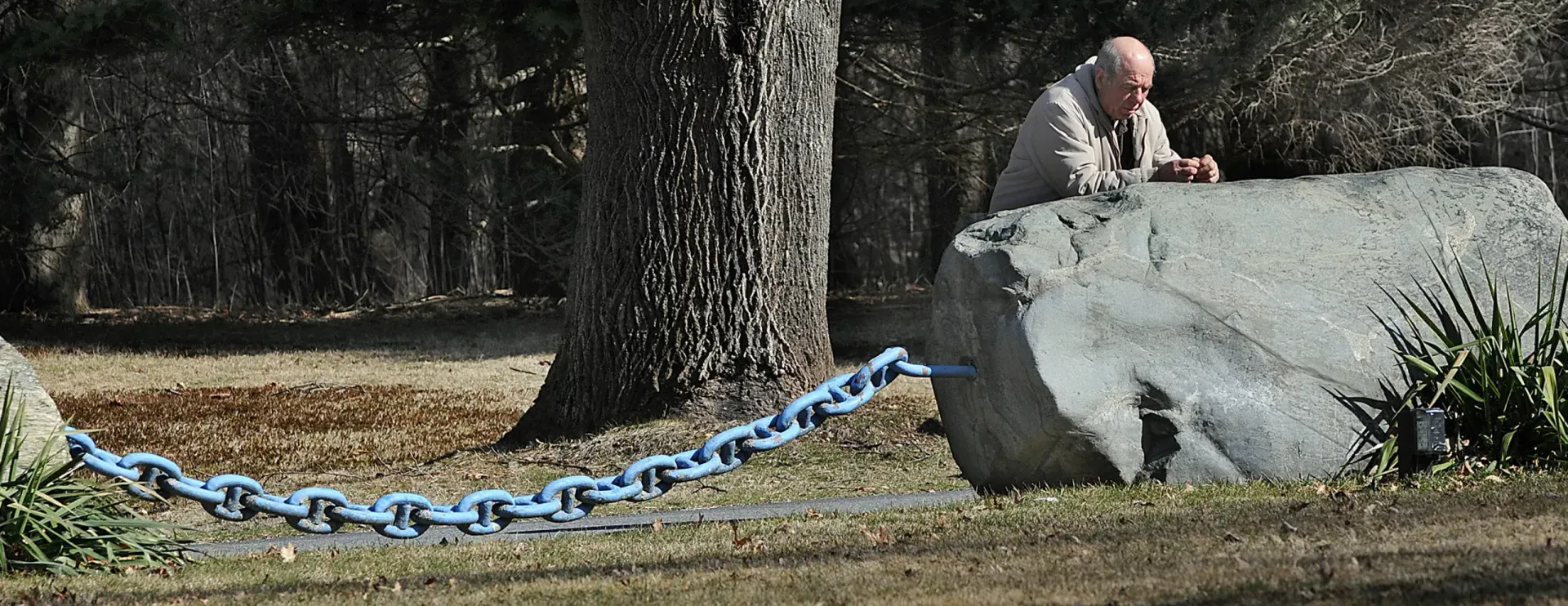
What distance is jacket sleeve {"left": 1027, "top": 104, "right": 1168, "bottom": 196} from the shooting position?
7422 mm

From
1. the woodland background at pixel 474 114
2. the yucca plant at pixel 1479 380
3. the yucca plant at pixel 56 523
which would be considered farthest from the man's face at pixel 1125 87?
the woodland background at pixel 474 114

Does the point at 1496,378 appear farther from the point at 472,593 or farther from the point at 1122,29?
the point at 1122,29

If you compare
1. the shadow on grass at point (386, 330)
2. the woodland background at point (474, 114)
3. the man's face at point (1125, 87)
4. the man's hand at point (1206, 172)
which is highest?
the woodland background at point (474, 114)

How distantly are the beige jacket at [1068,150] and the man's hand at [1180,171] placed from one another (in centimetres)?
10

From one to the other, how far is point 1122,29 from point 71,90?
13.3m

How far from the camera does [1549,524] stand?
5.05 m

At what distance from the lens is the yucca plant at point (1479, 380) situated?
6.61 meters

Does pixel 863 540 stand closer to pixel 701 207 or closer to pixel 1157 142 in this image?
pixel 1157 142

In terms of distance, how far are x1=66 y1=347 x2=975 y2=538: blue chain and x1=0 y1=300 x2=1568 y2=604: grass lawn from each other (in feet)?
0.45

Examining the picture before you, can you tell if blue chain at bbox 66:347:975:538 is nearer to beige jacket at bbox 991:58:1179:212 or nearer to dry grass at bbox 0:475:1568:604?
dry grass at bbox 0:475:1568:604

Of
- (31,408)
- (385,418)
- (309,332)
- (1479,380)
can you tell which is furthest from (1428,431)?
(309,332)

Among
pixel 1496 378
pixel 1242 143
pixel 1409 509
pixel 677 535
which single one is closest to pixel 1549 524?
pixel 1409 509

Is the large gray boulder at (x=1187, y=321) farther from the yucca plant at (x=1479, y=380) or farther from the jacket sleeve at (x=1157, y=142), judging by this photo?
the jacket sleeve at (x=1157, y=142)

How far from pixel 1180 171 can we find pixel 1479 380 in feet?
5.06
